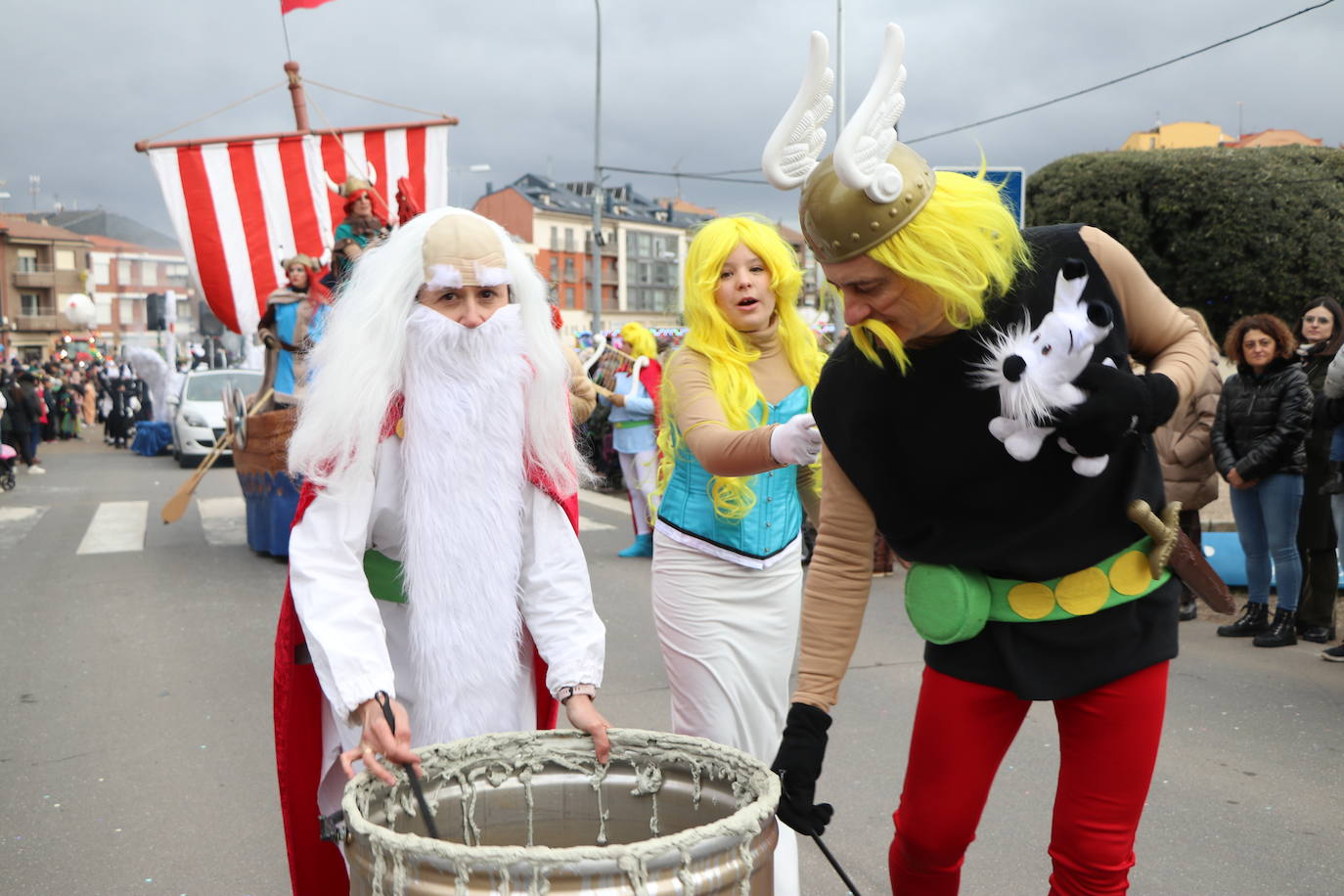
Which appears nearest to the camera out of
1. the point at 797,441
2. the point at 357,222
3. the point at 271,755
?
the point at 797,441

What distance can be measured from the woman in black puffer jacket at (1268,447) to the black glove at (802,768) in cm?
479

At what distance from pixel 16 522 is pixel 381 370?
1180 cm

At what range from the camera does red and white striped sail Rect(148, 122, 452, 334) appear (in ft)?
34.3

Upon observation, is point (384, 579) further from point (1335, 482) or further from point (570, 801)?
point (1335, 482)

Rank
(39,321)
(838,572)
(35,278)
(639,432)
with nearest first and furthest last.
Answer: (838,572)
(639,432)
(39,321)
(35,278)

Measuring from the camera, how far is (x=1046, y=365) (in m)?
1.95

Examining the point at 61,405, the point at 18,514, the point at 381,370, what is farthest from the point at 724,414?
the point at 61,405

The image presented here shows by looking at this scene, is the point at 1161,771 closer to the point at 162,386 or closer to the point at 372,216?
the point at 372,216

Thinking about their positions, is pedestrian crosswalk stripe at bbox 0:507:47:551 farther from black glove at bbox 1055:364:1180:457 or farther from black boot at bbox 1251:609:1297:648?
black glove at bbox 1055:364:1180:457

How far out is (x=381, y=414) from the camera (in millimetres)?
2338

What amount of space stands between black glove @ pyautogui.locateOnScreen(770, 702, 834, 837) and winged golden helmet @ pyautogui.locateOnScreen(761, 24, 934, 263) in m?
0.80

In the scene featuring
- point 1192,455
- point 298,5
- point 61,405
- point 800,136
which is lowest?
point 61,405

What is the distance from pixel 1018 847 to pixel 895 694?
1809 millimetres

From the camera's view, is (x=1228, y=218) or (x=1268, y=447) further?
(x=1228, y=218)
